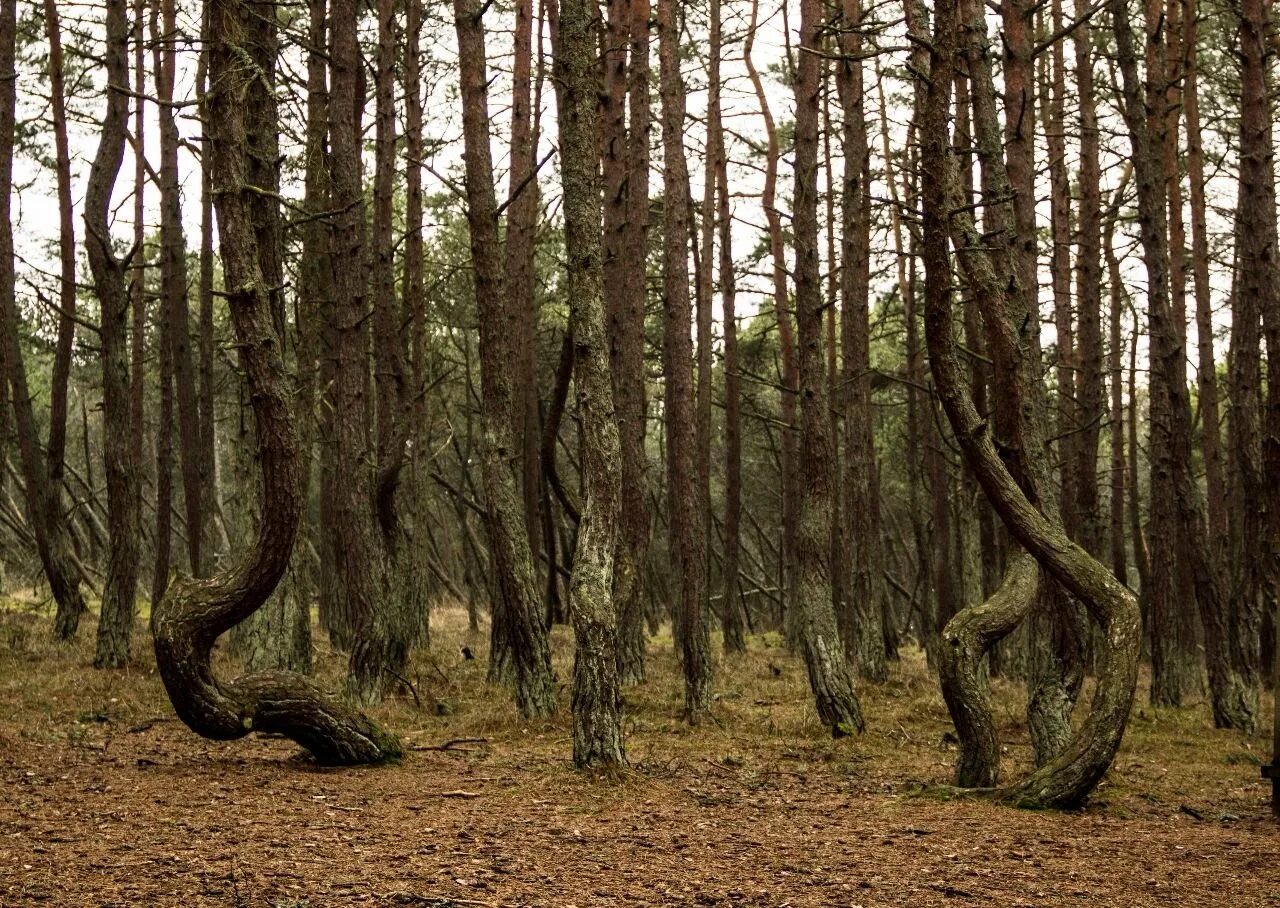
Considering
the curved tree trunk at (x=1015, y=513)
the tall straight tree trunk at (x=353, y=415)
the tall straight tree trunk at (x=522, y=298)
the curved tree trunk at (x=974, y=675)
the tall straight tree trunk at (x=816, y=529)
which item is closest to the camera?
the curved tree trunk at (x=1015, y=513)

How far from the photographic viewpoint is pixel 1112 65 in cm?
1739

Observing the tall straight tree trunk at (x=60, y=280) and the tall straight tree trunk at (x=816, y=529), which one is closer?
the tall straight tree trunk at (x=816, y=529)

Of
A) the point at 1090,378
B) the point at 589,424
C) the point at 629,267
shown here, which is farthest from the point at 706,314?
the point at 589,424

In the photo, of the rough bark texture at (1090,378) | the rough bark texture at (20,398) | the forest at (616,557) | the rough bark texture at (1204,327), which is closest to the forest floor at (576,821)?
the forest at (616,557)

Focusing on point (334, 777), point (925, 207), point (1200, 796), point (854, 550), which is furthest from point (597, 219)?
point (854, 550)

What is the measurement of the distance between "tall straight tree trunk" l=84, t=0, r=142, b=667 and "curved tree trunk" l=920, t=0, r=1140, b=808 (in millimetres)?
8735

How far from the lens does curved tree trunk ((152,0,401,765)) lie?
26.1 ft

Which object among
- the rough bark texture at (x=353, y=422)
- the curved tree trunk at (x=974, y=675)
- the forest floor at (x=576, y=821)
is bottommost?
the forest floor at (x=576, y=821)

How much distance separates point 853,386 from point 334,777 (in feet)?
29.2

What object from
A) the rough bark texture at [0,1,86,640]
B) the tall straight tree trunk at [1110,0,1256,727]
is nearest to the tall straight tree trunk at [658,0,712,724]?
the tall straight tree trunk at [1110,0,1256,727]

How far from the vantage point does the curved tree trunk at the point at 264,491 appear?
26.1 ft

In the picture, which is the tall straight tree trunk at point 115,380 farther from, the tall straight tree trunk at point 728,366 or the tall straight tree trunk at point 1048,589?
the tall straight tree trunk at point 728,366

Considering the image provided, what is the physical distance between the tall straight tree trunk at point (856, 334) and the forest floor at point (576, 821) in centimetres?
470

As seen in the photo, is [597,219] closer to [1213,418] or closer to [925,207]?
[925,207]
